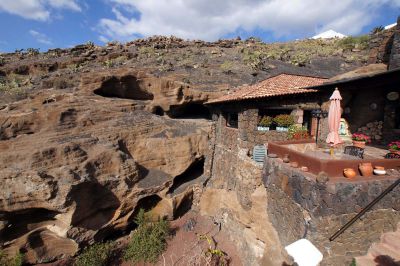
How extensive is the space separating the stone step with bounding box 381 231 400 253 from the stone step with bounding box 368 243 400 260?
0.27ft

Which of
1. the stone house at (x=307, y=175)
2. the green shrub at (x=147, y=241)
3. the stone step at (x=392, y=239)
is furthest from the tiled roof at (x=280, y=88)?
the green shrub at (x=147, y=241)

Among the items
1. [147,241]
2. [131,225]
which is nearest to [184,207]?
[147,241]

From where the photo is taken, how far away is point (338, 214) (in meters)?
5.28

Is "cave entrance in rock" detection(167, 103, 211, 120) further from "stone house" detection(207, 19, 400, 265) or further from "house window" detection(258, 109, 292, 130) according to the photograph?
"house window" detection(258, 109, 292, 130)

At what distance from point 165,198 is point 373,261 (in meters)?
8.65

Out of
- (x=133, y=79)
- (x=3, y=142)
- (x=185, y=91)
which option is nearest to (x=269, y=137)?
(x=185, y=91)

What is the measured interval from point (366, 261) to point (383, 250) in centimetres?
54

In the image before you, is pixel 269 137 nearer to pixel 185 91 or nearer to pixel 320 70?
pixel 185 91

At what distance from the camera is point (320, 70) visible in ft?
54.1

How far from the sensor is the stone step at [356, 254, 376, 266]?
5184 mm

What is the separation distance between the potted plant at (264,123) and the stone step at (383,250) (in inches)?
236

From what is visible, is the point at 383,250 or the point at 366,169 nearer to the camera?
the point at 383,250

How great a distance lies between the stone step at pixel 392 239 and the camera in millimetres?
5268

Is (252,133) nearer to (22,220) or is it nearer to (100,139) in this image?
(100,139)
